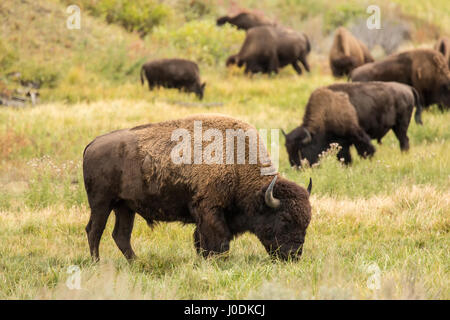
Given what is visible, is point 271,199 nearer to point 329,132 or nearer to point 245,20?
point 329,132

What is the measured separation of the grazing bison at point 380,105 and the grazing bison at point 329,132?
0.57ft

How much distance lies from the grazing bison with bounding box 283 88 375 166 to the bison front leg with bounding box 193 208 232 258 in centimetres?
508

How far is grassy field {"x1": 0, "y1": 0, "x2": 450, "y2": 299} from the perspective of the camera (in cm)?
437

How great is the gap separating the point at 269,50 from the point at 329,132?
29.5 feet

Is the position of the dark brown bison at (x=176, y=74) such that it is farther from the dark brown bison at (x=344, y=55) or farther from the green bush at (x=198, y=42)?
the dark brown bison at (x=344, y=55)

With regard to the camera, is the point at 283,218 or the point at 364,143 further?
the point at 364,143

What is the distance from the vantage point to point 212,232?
17.6 feet

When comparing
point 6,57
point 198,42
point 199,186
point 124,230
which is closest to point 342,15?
point 198,42

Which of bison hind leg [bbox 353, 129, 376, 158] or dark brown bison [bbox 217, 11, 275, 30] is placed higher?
dark brown bison [bbox 217, 11, 275, 30]

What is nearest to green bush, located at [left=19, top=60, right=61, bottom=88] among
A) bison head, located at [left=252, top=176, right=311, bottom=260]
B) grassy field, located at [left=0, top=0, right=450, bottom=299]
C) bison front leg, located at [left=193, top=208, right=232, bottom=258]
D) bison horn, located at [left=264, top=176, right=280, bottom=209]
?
grassy field, located at [left=0, top=0, right=450, bottom=299]

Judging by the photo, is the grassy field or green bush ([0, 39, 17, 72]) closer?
the grassy field

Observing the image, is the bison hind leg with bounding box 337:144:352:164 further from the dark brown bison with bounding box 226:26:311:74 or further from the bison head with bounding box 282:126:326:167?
the dark brown bison with bounding box 226:26:311:74
